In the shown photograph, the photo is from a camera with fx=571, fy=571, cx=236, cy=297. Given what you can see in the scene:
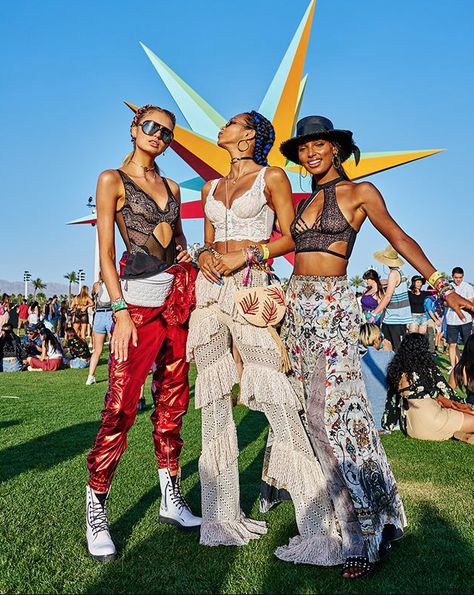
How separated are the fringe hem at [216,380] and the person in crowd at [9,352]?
11150 millimetres

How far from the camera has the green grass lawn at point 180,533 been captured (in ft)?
9.16

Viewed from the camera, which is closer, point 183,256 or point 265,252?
point 265,252

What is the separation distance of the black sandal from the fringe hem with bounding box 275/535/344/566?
0.09 m

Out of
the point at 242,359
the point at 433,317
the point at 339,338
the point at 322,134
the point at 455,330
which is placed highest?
the point at 322,134

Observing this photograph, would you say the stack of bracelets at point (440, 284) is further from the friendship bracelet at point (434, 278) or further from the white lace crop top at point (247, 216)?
the white lace crop top at point (247, 216)

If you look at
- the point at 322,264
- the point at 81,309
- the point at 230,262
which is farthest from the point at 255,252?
the point at 81,309

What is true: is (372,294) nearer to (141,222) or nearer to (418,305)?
(418,305)

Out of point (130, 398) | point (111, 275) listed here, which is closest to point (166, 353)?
point (130, 398)

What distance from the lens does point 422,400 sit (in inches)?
236

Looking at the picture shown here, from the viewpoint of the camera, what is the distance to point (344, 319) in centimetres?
315

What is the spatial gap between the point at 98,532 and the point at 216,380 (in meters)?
1.06

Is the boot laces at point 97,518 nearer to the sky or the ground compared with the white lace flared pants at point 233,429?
nearer to the ground

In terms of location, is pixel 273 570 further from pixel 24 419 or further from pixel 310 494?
pixel 24 419

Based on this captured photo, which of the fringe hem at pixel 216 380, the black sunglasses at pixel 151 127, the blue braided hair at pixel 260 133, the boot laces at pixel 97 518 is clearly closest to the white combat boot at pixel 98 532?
the boot laces at pixel 97 518
